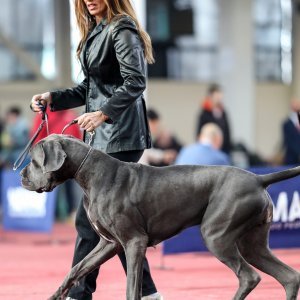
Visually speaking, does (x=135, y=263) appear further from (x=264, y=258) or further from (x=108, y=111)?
(x=108, y=111)

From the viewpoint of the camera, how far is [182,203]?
19.0 feet

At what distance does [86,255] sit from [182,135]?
19.7 meters

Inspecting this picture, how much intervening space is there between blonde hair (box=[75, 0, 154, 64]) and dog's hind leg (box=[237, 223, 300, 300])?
1325mm

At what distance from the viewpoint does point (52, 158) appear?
5.79 meters

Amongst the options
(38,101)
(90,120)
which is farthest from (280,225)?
(90,120)

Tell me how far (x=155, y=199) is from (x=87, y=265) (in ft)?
2.07

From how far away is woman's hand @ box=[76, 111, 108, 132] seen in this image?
19.5 ft

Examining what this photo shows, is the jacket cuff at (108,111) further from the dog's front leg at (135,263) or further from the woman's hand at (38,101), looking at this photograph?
the dog's front leg at (135,263)

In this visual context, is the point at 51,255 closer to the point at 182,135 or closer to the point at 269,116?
the point at 182,135

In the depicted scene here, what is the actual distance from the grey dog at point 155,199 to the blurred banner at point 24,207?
697cm

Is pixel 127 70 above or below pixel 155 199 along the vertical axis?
above

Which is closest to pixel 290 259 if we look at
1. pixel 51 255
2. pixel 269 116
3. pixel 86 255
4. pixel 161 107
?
pixel 51 255

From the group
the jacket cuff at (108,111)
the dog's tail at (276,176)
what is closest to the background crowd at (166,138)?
the jacket cuff at (108,111)

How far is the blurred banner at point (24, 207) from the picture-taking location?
1288 cm
